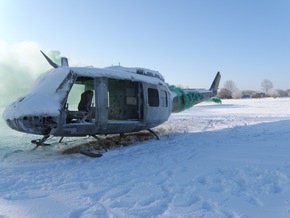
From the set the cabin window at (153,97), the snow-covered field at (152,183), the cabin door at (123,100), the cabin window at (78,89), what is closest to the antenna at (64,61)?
the cabin window at (78,89)

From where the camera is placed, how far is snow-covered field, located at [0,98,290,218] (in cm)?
364

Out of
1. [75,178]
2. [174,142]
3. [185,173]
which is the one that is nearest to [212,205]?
[185,173]

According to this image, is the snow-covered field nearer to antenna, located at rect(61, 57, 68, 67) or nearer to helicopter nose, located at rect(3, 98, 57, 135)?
helicopter nose, located at rect(3, 98, 57, 135)

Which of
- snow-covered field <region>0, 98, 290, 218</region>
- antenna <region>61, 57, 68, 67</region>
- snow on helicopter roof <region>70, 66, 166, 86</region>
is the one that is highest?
antenna <region>61, 57, 68, 67</region>

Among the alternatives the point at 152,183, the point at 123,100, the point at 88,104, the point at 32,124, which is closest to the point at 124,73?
the point at 88,104

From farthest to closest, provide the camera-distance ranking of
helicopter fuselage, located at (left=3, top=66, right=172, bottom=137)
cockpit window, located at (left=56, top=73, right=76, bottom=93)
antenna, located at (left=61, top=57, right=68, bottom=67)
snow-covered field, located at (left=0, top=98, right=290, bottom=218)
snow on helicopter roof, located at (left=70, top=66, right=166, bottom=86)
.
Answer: antenna, located at (left=61, top=57, right=68, bottom=67) → snow on helicopter roof, located at (left=70, top=66, right=166, bottom=86) → cockpit window, located at (left=56, top=73, right=76, bottom=93) → helicopter fuselage, located at (left=3, top=66, right=172, bottom=137) → snow-covered field, located at (left=0, top=98, right=290, bottom=218)

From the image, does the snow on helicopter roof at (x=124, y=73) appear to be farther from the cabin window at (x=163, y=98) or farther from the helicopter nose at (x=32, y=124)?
the helicopter nose at (x=32, y=124)

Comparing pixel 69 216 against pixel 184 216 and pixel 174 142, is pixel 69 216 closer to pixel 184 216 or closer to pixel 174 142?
pixel 184 216

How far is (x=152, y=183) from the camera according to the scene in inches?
186

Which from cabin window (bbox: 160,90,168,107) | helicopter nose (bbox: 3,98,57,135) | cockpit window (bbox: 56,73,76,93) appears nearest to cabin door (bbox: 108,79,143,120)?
cabin window (bbox: 160,90,168,107)

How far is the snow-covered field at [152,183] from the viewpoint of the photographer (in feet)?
12.0

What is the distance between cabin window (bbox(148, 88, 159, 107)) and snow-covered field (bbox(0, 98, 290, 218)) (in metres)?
3.02

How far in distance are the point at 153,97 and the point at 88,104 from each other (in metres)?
2.65

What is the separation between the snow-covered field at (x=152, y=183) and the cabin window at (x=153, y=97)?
3023 mm
